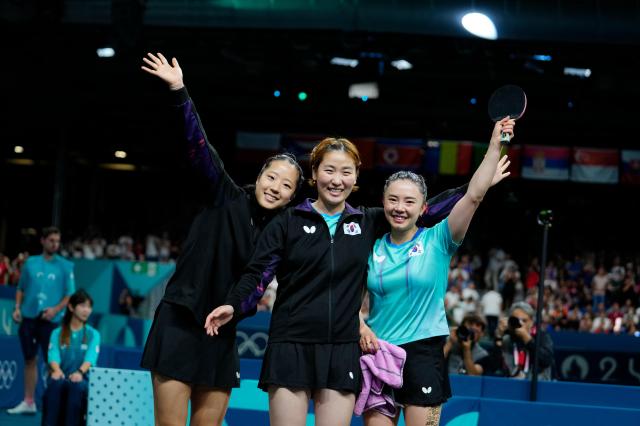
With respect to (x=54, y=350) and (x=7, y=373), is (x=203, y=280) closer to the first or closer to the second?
(x=54, y=350)

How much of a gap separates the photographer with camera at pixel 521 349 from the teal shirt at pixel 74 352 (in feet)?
12.0

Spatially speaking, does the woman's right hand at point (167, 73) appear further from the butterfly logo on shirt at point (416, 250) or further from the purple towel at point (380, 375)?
the purple towel at point (380, 375)

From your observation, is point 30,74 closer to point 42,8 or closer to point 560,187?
point 42,8

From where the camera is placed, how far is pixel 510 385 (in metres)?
7.89

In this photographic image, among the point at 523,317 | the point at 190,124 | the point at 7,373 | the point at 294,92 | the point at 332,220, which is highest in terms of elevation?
the point at 294,92

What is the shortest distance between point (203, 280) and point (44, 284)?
6330 millimetres

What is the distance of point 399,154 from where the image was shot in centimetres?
2444

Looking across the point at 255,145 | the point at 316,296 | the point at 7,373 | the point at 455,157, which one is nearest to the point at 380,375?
the point at 316,296

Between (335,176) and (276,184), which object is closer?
(335,176)

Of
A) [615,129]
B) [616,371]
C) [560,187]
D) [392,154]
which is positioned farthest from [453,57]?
[616,371]

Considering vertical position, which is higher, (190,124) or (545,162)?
(545,162)

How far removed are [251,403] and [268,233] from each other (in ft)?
11.2

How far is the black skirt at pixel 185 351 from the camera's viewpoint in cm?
427

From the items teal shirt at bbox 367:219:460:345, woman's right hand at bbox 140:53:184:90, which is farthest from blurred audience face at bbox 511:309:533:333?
woman's right hand at bbox 140:53:184:90
